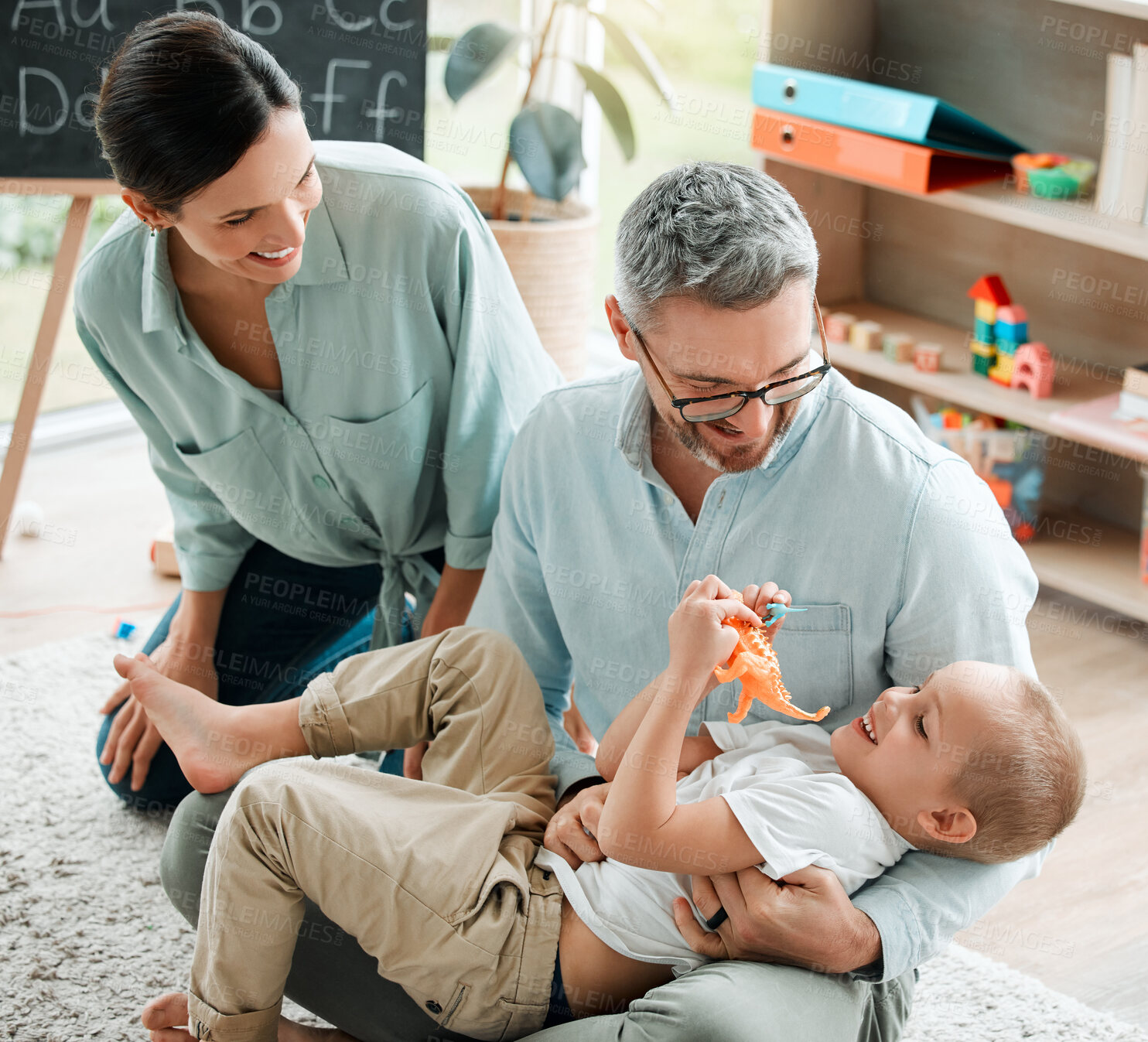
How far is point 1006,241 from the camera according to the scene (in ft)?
10.4

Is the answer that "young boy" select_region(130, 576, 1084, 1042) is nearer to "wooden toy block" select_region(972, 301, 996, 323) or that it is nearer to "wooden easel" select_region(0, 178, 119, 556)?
"wooden toy block" select_region(972, 301, 996, 323)

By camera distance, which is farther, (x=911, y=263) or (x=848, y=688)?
(x=911, y=263)

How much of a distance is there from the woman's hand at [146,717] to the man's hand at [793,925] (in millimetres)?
1120

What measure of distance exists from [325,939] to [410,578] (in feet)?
2.29

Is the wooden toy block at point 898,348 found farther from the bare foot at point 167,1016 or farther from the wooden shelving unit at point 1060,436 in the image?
the bare foot at point 167,1016

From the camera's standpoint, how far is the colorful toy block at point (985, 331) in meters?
3.02

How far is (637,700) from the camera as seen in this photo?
1.55 m

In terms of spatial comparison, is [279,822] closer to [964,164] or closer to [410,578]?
[410,578]

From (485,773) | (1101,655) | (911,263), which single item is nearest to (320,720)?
(485,773)

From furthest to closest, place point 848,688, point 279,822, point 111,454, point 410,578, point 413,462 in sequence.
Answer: point 111,454, point 410,578, point 413,462, point 848,688, point 279,822

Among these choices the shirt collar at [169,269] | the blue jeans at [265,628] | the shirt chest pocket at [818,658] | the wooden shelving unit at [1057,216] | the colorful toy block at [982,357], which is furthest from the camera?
the colorful toy block at [982,357]

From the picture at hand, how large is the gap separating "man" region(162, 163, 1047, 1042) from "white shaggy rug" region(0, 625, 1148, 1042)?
0.30 meters

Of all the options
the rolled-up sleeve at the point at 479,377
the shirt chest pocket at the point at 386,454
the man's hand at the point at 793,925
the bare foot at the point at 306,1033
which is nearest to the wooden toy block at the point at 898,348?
the rolled-up sleeve at the point at 479,377

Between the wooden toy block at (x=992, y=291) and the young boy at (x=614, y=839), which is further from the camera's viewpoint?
the wooden toy block at (x=992, y=291)
